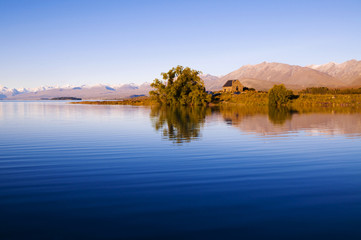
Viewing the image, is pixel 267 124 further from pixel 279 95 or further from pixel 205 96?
pixel 205 96

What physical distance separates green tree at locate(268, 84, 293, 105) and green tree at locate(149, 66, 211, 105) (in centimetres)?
2576

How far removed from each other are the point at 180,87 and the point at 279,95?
137ft

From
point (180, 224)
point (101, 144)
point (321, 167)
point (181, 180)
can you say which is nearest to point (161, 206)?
point (180, 224)

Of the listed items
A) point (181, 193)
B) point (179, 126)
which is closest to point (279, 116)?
point (179, 126)

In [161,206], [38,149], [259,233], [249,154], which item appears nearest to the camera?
[259,233]

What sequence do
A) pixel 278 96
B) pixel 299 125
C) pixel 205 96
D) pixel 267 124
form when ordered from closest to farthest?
1. pixel 299 125
2. pixel 267 124
3. pixel 278 96
4. pixel 205 96

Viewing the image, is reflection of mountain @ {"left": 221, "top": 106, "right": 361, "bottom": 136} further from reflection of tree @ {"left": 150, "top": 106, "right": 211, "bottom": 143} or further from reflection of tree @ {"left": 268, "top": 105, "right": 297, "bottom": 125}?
reflection of tree @ {"left": 150, "top": 106, "right": 211, "bottom": 143}

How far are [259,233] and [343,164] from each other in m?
11.2

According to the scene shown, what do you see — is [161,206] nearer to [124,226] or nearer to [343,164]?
[124,226]

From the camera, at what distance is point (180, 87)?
12481 cm

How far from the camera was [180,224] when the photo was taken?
866 centimetres

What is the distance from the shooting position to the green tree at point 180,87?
122 m

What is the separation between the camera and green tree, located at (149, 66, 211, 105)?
400 feet

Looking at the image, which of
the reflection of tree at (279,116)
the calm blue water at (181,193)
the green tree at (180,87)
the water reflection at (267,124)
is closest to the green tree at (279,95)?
the green tree at (180,87)
